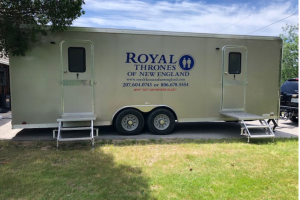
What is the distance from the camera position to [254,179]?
11.9 feet

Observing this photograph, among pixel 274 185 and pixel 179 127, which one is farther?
pixel 179 127

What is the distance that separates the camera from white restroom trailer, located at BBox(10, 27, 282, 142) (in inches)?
228

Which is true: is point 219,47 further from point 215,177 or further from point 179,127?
point 215,177

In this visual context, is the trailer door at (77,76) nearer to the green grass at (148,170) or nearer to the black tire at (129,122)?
the black tire at (129,122)

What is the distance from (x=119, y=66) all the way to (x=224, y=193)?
4168 mm

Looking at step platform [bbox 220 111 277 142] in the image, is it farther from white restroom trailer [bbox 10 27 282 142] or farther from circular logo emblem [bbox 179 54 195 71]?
circular logo emblem [bbox 179 54 195 71]

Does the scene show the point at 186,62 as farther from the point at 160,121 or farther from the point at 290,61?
the point at 290,61

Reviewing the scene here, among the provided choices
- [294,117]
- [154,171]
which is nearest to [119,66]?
[154,171]

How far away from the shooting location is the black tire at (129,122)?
627 cm

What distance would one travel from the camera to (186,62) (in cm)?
652

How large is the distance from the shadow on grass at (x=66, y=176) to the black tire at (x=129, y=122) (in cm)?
132

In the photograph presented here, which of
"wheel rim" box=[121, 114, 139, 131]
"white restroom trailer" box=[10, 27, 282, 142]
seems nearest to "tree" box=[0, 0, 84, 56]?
"white restroom trailer" box=[10, 27, 282, 142]

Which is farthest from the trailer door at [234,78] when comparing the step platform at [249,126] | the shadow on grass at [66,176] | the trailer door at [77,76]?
the shadow on grass at [66,176]

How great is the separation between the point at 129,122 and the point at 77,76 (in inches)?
73.2
